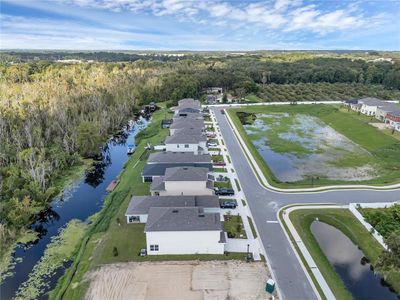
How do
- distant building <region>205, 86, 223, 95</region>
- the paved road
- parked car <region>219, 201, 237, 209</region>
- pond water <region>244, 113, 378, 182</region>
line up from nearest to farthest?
the paved road
parked car <region>219, 201, 237, 209</region>
pond water <region>244, 113, 378, 182</region>
distant building <region>205, 86, 223, 95</region>

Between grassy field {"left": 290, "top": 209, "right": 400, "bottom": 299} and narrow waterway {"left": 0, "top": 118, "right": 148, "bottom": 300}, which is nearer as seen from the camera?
grassy field {"left": 290, "top": 209, "right": 400, "bottom": 299}

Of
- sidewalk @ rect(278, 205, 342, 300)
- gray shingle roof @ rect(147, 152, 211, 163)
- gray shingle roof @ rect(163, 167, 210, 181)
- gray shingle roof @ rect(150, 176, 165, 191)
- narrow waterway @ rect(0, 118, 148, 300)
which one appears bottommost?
narrow waterway @ rect(0, 118, 148, 300)

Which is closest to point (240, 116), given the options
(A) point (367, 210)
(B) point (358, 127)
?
(B) point (358, 127)

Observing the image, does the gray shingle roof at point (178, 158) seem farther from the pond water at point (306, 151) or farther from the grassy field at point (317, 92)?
the grassy field at point (317, 92)

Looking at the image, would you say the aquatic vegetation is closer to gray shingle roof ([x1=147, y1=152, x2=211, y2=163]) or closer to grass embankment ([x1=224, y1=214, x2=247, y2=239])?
gray shingle roof ([x1=147, y1=152, x2=211, y2=163])

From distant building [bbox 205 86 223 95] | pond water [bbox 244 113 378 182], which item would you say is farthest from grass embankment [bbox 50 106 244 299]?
distant building [bbox 205 86 223 95]

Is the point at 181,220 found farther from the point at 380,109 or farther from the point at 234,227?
the point at 380,109

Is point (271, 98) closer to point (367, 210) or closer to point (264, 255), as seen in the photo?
point (367, 210)

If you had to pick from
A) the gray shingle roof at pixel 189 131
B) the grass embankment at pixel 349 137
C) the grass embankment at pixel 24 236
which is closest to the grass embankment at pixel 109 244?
the grass embankment at pixel 24 236
